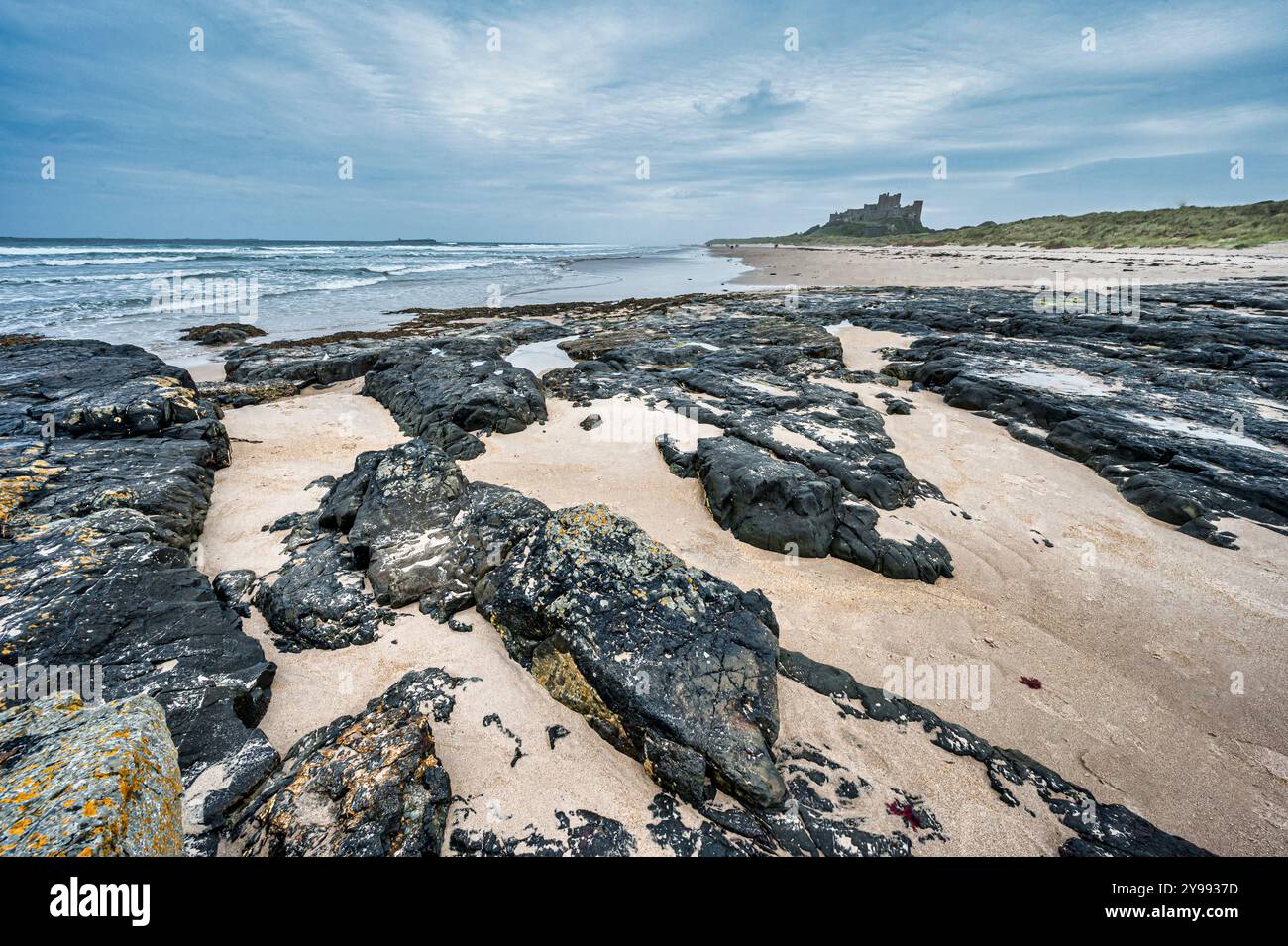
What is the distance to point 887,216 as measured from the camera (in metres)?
121

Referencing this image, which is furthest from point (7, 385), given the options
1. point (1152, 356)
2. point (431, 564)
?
point (1152, 356)

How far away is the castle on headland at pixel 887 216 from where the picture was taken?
114m

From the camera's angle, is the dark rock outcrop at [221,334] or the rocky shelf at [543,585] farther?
the dark rock outcrop at [221,334]

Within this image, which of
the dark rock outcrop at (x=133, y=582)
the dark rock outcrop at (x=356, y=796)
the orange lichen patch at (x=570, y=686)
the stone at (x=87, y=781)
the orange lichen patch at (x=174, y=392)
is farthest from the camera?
the orange lichen patch at (x=174, y=392)

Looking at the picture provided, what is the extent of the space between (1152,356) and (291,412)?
22.7 meters

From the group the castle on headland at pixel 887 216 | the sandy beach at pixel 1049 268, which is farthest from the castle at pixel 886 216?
the sandy beach at pixel 1049 268

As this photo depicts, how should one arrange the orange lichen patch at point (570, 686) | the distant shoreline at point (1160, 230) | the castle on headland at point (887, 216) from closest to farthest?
the orange lichen patch at point (570, 686)
the distant shoreline at point (1160, 230)
the castle on headland at point (887, 216)

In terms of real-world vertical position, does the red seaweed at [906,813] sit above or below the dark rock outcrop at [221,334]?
below

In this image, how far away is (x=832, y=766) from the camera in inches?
134

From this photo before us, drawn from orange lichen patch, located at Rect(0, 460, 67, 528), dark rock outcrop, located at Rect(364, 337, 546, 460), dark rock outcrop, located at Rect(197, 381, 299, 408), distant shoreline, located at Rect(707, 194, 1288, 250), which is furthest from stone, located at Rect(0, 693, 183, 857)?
distant shoreline, located at Rect(707, 194, 1288, 250)

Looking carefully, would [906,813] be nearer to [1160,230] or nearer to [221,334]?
[221,334]

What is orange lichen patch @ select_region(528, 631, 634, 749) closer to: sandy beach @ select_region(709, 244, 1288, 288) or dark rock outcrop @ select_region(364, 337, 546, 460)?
dark rock outcrop @ select_region(364, 337, 546, 460)

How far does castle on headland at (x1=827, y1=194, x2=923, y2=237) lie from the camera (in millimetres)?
113688

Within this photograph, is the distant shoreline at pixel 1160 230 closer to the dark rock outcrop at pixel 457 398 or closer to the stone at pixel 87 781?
the dark rock outcrop at pixel 457 398
